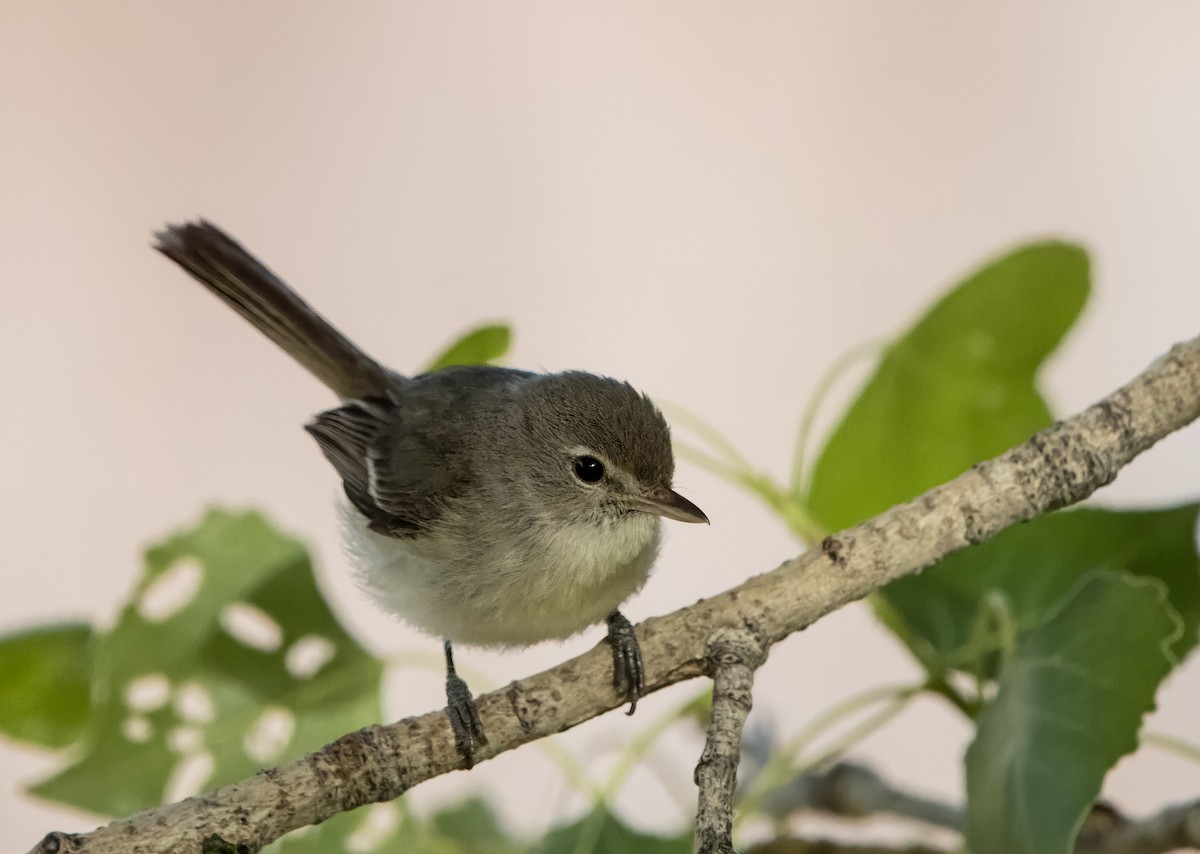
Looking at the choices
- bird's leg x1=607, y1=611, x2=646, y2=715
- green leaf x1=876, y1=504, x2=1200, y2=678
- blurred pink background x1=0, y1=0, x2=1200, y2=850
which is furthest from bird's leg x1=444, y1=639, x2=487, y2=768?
blurred pink background x1=0, y1=0, x2=1200, y2=850

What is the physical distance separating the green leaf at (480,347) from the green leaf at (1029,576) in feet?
1.76

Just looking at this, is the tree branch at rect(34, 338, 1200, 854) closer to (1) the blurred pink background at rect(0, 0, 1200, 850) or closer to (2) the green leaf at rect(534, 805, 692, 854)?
(2) the green leaf at rect(534, 805, 692, 854)

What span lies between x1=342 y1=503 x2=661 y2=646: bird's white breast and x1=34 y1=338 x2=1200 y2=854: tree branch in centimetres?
24

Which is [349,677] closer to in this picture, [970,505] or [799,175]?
[970,505]

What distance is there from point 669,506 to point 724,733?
0.45m

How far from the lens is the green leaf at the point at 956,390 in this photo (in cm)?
133

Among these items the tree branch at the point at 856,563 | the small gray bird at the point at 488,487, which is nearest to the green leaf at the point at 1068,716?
the tree branch at the point at 856,563

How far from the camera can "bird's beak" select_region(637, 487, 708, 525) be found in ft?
4.38

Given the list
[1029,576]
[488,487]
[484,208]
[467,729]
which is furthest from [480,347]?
[484,208]

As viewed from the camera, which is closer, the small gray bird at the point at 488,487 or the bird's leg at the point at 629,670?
the bird's leg at the point at 629,670

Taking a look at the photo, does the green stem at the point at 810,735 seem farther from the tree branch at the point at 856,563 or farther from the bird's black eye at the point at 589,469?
the bird's black eye at the point at 589,469

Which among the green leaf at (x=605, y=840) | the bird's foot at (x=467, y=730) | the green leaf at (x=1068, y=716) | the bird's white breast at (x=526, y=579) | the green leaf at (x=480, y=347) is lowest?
the green leaf at (x=1068, y=716)

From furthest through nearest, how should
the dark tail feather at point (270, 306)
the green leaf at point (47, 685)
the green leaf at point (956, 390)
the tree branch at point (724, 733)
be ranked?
the dark tail feather at point (270, 306), the green leaf at point (47, 685), the green leaf at point (956, 390), the tree branch at point (724, 733)

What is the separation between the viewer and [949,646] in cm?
126
